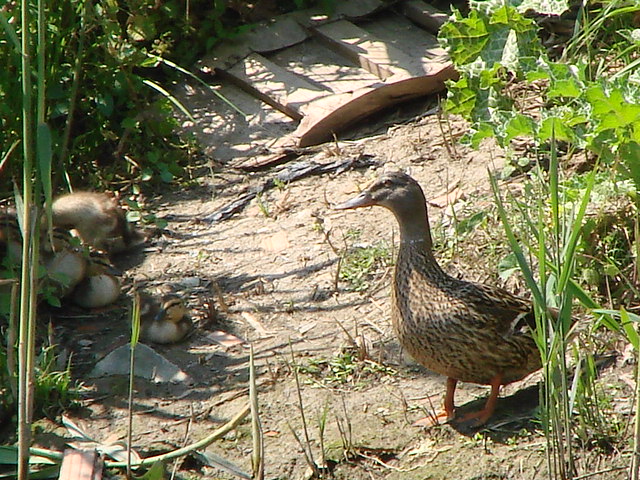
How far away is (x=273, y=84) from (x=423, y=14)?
1.17 m

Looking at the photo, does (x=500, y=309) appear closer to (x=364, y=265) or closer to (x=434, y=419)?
(x=434, y=419)

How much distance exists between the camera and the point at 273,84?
7.42 metres

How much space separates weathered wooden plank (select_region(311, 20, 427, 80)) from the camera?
7227mm

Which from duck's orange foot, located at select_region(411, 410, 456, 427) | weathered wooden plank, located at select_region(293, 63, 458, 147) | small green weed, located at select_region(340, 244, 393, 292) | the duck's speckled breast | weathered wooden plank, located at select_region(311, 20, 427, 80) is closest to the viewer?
the duck's speckled breast

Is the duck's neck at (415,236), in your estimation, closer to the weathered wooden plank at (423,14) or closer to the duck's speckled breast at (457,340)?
the duck's speckled breast at (457,340)

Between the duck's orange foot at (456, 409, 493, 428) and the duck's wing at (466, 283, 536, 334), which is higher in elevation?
the duck's wing at (466, 283, 536, 334)

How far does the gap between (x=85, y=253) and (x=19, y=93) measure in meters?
0.99

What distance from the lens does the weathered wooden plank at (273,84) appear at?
7.28 m

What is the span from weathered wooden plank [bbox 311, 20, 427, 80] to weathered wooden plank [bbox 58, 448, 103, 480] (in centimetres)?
361

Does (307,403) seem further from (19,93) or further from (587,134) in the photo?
(19,93)

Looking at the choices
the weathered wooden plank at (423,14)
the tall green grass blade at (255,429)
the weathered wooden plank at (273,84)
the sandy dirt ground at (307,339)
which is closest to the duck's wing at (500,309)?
the sandy dirt ground at (307,339)

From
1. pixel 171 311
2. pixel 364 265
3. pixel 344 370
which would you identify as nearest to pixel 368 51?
pixel 364 265

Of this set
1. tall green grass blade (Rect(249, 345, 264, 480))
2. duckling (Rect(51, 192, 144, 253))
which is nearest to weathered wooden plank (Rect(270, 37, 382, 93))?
duckling (Rect(51, 192, 144, 253))

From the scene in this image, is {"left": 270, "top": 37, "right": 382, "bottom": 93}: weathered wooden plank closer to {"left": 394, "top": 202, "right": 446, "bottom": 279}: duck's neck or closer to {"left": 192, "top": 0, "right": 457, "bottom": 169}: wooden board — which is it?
{"left": 192, "top": 0, "right": 457, "bottom": 169}: wooden board
